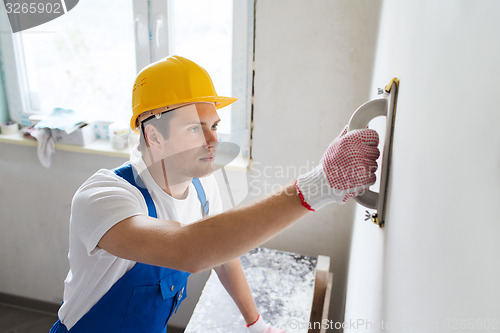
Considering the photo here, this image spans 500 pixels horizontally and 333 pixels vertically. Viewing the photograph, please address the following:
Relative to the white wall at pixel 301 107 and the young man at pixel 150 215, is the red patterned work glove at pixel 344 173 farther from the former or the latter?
the white wall at pixel 301 107

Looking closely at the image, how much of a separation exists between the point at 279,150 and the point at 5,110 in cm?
181

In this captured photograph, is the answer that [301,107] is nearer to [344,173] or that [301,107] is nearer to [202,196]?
[202,196]

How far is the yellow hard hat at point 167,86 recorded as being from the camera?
44.9 inches

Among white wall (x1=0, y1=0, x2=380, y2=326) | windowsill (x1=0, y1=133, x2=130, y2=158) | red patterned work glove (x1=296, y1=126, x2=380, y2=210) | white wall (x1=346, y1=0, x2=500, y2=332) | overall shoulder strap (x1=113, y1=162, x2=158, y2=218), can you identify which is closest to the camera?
white wall (x1=346, y1=0, x2=500, y2=332)

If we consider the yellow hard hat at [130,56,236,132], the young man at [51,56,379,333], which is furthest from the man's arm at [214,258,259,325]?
the yellow hard hat at [130,56,236,132]

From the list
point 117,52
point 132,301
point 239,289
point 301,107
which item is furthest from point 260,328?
point 117,52

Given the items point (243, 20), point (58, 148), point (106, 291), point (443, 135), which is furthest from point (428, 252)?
point (58, 148)

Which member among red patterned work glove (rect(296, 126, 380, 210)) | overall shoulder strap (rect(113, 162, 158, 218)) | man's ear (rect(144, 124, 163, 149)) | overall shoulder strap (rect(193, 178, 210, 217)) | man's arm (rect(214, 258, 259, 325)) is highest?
red patterned work glove (rect(296, 126, 380, 210))

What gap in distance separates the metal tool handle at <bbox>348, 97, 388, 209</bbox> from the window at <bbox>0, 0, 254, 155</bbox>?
135 cm

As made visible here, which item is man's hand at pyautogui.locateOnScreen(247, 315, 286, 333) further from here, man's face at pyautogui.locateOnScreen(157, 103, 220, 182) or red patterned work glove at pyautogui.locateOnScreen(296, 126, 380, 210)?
red patterned work glove at pyautogui.locateOnScreen(296, 126, 380, 210)

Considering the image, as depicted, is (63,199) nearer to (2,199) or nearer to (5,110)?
(2,199)

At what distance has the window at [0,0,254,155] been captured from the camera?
2.02m

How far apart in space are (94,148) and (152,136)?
46.4 inches

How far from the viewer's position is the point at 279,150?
191 centimetres
